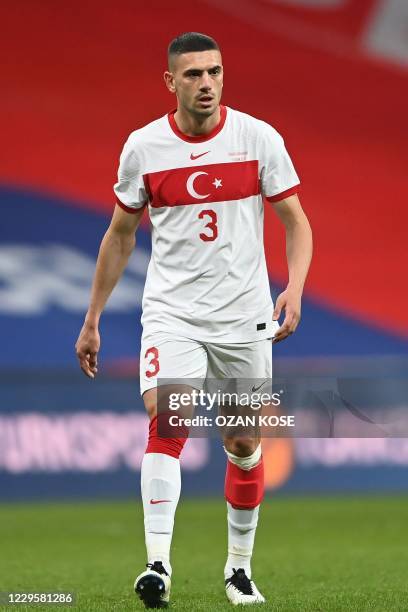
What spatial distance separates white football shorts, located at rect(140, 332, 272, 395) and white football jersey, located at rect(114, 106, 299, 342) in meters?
0.04

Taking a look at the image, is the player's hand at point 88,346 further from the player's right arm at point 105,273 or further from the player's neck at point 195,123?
the player's neck at point 195,123

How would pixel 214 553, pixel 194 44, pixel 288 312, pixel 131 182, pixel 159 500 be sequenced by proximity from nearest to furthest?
pixel 159 500 → pixel 288 312 → pixel 194 44 → pixel 131 182 → pixel 214 553

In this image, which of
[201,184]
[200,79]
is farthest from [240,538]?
[200,79]

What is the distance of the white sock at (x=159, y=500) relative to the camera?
188 inches

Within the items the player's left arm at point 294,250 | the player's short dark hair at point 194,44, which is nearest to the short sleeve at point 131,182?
the player's short dark hair at point 194,44

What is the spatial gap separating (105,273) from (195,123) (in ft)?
2.30

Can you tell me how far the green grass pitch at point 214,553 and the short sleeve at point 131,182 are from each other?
1.56m

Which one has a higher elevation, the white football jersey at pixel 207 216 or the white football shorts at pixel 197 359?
the white football jersey at pixel 207 216

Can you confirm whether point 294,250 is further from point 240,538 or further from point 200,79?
point 240,538

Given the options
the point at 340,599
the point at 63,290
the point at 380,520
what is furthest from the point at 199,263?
the point at 63,290

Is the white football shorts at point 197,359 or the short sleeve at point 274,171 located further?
the short sleeve at point 274,171

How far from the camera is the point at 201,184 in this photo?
5156 millimetres

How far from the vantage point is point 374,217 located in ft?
54.1

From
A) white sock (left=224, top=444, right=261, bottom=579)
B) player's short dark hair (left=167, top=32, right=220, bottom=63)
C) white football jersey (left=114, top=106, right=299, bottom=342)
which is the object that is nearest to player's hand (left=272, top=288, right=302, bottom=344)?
white football jersey (left=114, top=106, right=299, bottom=342)
